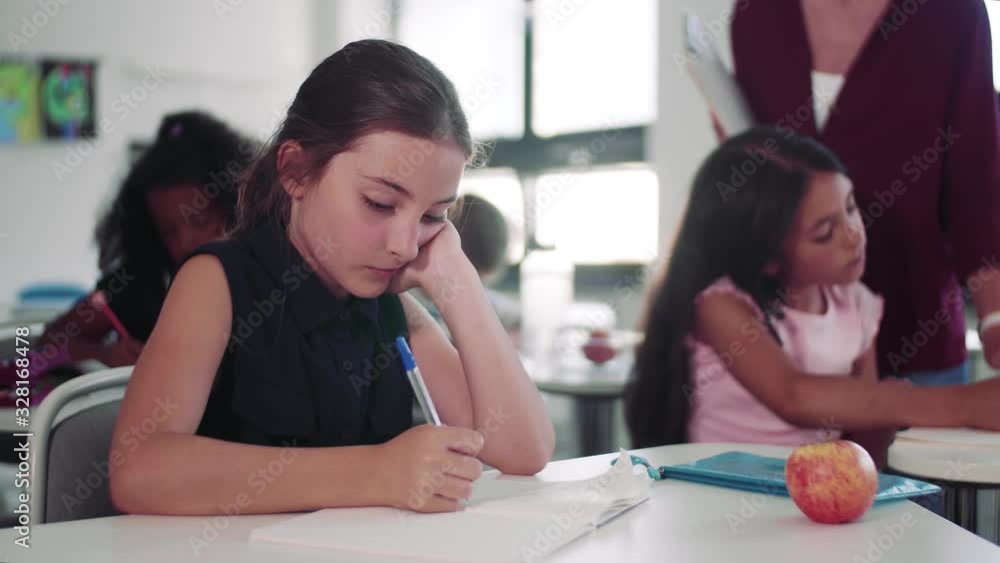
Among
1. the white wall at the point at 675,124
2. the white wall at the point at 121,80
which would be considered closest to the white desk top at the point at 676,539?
the white wall at the point at 675,124

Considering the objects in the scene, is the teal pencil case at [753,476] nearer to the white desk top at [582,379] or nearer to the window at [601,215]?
the white desk top at [582,379]

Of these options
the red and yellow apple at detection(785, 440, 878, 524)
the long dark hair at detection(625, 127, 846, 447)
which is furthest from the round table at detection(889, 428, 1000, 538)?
the long dark hair at detection(625, 127, 846, 447)

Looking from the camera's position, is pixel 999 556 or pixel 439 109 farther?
pixel 439 109

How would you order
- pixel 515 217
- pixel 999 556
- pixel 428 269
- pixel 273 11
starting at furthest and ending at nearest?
1. pixel 273 11
2. pixel 515 217
3. pixel 428 269
4. pixel 999 556

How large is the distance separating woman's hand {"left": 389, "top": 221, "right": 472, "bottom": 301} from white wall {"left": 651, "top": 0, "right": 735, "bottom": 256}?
2.43m

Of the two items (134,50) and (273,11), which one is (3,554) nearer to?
(134,50)

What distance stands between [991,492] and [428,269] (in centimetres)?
77

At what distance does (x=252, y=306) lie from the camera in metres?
1.07

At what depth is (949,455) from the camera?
116 centimetres

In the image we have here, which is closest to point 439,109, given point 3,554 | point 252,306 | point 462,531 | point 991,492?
point 252,306

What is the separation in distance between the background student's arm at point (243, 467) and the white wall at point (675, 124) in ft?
9.08

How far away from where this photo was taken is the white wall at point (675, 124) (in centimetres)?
356

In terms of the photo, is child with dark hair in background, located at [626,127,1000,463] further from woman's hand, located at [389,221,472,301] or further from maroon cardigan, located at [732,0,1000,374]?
woman's hand, located at [389,221,472,301]

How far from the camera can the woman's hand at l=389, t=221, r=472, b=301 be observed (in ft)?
3.91
